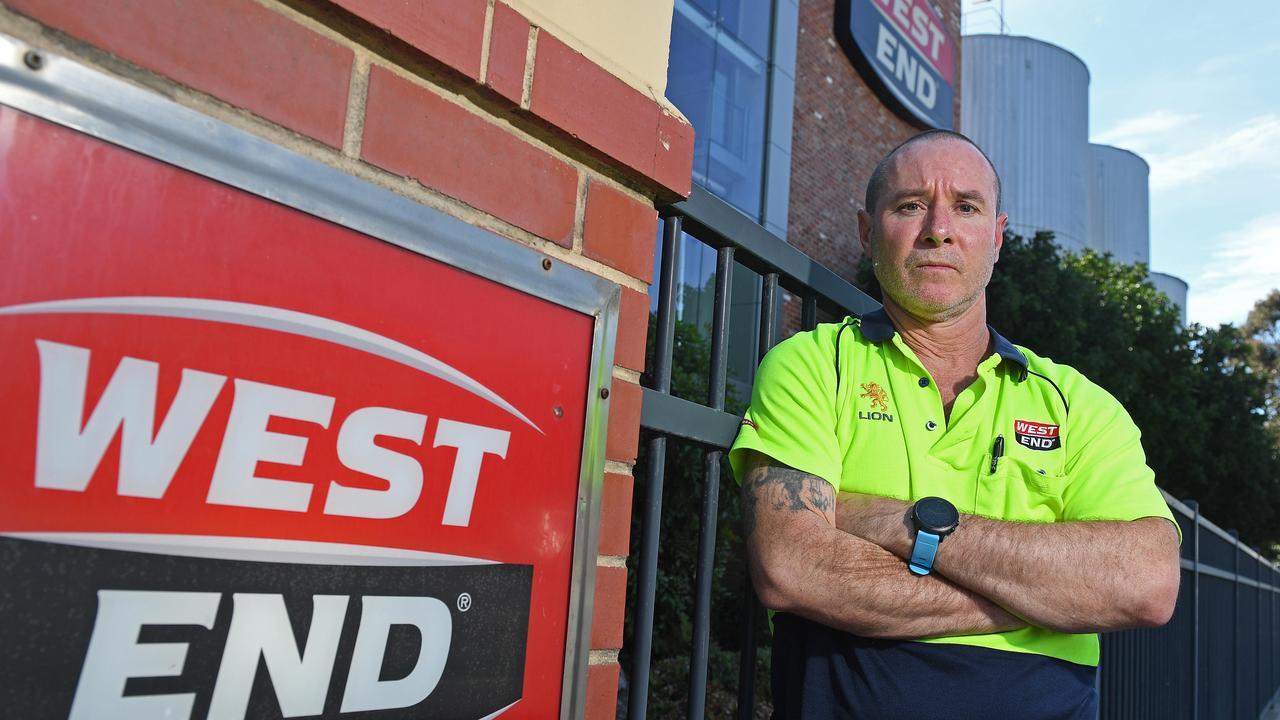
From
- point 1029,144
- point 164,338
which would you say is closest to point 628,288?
point 164,338

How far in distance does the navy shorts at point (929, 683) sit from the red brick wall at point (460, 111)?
502mm

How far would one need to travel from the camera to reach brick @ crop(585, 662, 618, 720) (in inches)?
50.5

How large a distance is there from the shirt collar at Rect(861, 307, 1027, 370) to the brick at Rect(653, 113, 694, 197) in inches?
25.2

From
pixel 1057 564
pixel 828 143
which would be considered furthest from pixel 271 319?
pixel 828 143

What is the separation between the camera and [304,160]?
0.96 metres

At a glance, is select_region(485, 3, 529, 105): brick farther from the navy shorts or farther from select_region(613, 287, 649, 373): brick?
the navy shorts

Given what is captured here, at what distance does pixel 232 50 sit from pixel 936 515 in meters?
1.26

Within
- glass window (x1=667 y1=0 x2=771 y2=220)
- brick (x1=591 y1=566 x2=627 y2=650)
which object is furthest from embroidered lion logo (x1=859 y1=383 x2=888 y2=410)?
glass window (x1=667 y1=0 x2=771 y2=220)

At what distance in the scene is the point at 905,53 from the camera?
15.0 m

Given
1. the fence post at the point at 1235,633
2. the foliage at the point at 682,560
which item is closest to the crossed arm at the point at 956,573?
the foliage at the point at 682,560

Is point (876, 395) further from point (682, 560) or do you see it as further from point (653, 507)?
point (682, 560)

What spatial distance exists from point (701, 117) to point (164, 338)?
10377 mm

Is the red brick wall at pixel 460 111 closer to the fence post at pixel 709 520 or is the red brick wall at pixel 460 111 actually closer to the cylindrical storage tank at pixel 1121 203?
the fence post at pixel 709 520

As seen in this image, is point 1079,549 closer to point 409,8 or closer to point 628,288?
point 628,288
